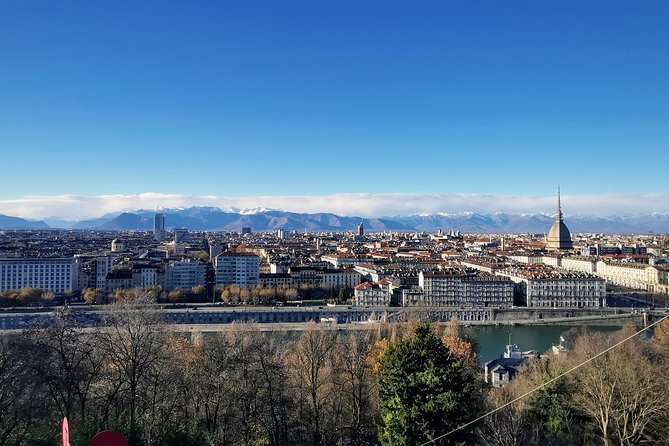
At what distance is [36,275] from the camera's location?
23.7m

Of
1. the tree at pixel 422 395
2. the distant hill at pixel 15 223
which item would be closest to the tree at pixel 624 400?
the tree at pixel 422 395

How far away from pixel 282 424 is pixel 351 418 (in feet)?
3.97

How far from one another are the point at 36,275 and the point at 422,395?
23.4 metres

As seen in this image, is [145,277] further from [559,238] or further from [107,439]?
[559,238]

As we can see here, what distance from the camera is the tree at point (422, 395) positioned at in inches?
200

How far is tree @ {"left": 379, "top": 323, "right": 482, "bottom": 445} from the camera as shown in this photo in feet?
16.7

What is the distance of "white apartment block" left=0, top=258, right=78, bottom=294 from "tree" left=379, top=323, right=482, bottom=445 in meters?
22.4

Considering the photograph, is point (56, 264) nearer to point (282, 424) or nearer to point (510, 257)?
point (282, 424)

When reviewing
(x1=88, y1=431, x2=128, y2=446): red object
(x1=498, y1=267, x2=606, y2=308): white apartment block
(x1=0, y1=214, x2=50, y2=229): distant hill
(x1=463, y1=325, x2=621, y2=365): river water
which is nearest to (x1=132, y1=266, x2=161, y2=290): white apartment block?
(x1=463, y1=325, x2=621, y2=365): river water

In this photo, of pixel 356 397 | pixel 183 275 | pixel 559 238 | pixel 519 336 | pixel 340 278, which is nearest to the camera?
pixel 356 397

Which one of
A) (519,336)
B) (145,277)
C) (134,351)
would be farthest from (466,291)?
(134,351)

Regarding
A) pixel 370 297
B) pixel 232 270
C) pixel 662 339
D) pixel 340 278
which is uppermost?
pixel 232 270

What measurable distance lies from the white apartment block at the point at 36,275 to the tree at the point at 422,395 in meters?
22.4

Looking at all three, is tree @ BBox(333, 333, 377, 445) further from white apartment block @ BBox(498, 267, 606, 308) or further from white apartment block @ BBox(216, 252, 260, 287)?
white apartment block @ BBox(216, 252, 260, 287)
